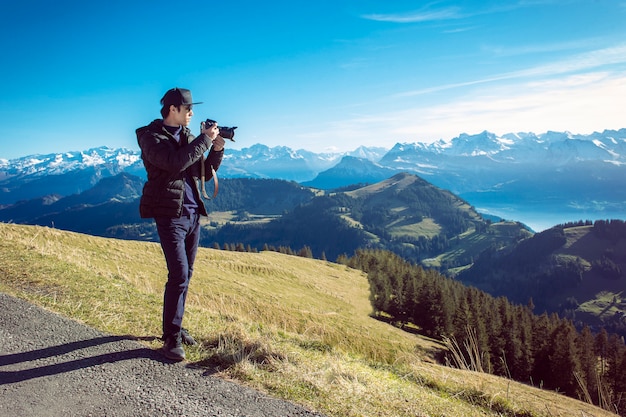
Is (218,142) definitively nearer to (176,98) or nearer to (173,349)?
(176,98)

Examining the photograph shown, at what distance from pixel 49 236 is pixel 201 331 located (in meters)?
33.0

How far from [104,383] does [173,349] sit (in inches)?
43.6

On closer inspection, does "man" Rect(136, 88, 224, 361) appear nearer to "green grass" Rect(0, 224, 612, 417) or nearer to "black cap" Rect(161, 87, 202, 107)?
"black cap" Rect(161, 87, 202, 107)

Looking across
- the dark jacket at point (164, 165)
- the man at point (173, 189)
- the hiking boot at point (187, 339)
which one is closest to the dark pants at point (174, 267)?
the man at point (173, 189)

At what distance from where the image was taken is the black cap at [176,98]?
21.0 ft

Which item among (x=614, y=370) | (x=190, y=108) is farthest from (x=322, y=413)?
(x=614, y=370)

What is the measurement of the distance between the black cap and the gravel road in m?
4.30

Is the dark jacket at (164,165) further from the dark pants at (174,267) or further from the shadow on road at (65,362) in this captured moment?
the shadow on road at (65,362)

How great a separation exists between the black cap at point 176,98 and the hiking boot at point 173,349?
13.2 ft

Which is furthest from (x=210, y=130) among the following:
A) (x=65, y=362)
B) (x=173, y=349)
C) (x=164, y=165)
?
(x=65, y=362)

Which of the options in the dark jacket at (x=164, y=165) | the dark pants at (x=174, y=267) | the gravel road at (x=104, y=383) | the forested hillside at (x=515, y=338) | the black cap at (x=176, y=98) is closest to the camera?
the gravel road at (x=104, y=383)

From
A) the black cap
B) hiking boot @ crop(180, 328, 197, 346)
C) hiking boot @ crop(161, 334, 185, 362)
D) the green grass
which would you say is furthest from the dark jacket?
the green grass

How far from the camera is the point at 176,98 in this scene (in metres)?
6.42

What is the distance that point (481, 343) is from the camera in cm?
5325
